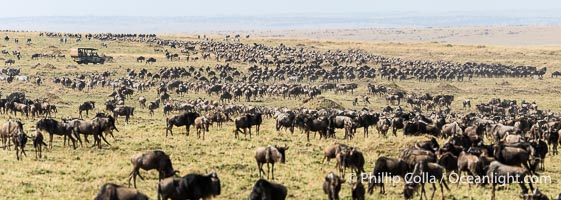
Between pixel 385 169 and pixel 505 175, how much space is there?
3791 mm

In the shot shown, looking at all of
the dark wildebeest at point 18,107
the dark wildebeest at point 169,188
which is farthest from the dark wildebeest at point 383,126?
the dark wildebeest at point 18,107

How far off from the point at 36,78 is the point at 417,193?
62.2 metres

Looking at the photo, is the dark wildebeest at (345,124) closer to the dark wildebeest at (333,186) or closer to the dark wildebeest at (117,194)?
the dark wildebeest at (333,186)

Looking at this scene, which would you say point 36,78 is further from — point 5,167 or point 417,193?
point 417,193

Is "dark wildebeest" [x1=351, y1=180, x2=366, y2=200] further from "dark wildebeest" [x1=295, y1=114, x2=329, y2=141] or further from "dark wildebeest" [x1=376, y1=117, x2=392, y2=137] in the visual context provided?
"dark wildebeest" [x1=376, y1=117, x2=392, y2=137]

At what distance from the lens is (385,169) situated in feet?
63.9

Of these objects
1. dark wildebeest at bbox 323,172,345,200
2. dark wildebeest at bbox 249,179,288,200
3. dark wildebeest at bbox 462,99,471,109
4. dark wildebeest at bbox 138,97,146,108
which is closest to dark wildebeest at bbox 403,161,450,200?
dark wildebeest at bbox 323,172,345,200

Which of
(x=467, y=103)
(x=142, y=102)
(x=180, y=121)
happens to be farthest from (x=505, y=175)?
(x=467, y=103)

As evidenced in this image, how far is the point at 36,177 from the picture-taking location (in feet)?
69.8

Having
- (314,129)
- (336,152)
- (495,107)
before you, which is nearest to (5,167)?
(336,152)

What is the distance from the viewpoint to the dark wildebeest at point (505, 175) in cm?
1855

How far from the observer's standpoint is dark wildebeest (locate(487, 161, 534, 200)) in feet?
60.8

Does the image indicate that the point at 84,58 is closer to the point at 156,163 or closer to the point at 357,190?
the point at 156,163

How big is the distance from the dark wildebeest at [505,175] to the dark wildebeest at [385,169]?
2728 millimetres
